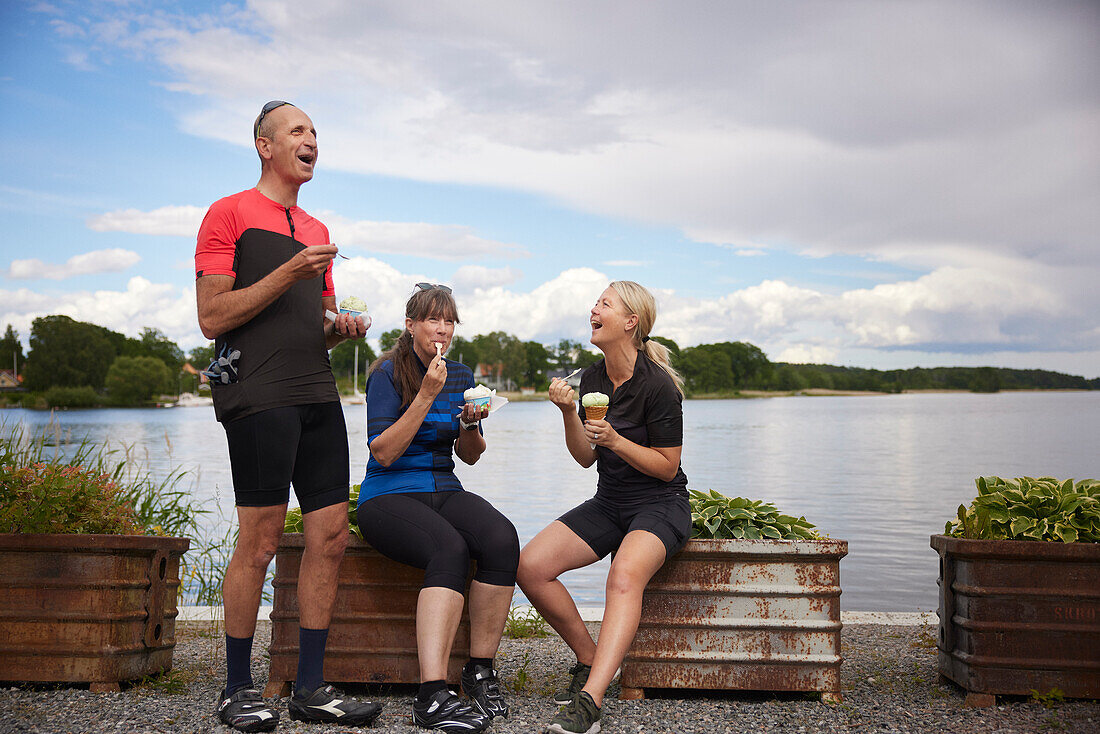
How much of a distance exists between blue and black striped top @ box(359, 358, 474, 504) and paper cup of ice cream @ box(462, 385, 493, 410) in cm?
12

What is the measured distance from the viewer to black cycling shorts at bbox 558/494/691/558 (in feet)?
12.0

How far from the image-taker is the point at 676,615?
375 cm

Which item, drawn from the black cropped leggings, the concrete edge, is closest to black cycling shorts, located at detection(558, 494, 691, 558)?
the black cropped leggings

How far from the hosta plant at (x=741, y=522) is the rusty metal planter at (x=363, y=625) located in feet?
4.44

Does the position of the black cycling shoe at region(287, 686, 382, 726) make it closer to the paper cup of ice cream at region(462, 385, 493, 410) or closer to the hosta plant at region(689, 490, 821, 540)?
the paper cup of ice cream at region(462, 385, 493, 410)

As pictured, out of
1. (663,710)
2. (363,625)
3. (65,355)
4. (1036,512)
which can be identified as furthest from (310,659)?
(65,355)

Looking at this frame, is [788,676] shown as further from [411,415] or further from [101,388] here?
[101,388]

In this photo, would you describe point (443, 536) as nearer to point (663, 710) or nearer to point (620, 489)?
point (620, 489)

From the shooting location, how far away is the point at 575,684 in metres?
3.70

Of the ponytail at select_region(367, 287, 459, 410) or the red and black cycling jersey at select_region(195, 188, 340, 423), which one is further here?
the ponytail at select_region(367, 287, 459, 410)

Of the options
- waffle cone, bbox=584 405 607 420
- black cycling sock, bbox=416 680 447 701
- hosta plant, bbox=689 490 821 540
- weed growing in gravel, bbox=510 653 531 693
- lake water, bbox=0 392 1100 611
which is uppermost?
waffle cone, bbox=584 405 607 420

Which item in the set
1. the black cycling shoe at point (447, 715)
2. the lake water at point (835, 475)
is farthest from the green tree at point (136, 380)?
the black cycling shoe at point (447, 715)

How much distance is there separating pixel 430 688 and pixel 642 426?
1472 mm

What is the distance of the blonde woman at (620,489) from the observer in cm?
352
